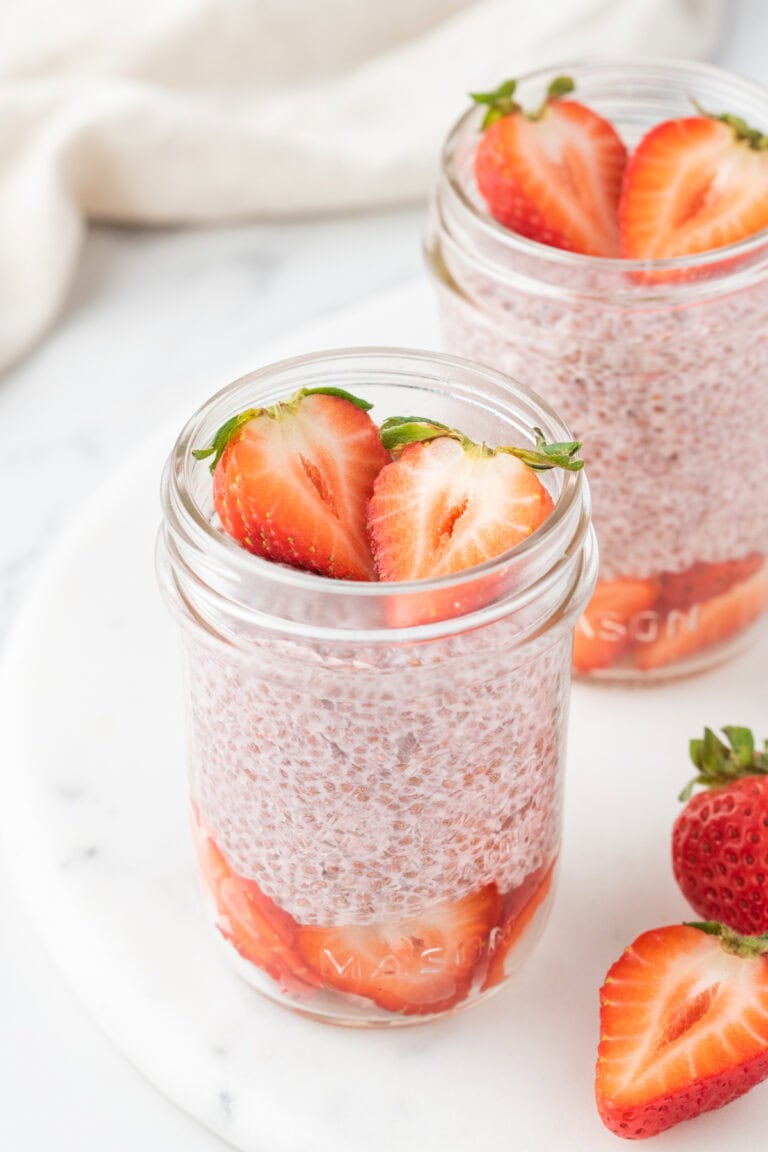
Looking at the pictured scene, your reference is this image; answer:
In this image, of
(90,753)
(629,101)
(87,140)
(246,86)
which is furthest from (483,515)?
(246,86)

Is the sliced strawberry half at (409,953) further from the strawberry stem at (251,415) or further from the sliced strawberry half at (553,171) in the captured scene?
the sliced strawberry half at (553,171)

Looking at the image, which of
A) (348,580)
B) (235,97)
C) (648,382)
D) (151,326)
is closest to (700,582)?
(648,382)

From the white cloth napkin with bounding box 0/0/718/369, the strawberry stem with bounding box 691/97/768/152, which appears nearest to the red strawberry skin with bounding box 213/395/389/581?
the strawberry stem with bounding box 691/97/768/152

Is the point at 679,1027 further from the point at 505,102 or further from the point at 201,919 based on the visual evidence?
the point at 505,102

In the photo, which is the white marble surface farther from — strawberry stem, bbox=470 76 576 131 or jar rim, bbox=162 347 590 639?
jar rim, bbox=162 347 590 639

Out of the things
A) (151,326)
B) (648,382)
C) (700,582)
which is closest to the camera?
(648,382)

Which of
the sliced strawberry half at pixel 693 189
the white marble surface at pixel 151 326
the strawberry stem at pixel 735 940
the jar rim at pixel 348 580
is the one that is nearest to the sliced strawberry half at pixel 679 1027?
the strawberry stem at pixel 735 940
